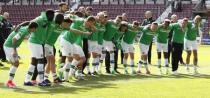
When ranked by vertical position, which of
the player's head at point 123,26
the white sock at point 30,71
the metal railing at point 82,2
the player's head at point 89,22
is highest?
the metal railing at point 82,2

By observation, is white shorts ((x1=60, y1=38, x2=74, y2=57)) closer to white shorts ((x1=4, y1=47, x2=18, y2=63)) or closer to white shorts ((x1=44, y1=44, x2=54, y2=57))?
white shorts ((x1=44, y1=44, x2=54, y2=57))

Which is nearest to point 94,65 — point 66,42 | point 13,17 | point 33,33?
point 66,42

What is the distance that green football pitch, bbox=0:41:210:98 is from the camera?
13977 mm

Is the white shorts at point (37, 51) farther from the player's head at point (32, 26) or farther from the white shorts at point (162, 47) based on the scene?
the white shorts at point (162, 47)

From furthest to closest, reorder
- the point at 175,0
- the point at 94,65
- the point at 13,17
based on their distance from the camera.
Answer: the point at 13,17 < the point at 175,0 < the point at 94,65

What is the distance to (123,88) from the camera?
15523 mm

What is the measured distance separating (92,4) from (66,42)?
38631 millimetres

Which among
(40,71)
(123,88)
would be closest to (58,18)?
(40,71)

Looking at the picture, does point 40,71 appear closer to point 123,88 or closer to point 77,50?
point 77,50

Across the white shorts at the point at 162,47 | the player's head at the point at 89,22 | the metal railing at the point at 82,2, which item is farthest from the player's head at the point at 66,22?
the metal railing at the point at 82,2

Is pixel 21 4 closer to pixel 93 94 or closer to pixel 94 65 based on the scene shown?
pixel 94 65

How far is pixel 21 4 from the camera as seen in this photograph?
59688 mm

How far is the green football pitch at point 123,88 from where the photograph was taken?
13977 mm

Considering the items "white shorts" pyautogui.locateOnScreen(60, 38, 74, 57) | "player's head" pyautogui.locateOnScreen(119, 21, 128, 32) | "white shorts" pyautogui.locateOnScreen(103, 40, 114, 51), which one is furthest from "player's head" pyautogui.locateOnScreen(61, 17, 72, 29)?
"player's head" pyautogui.locateOnScreen(119, 21, 128, 32)
